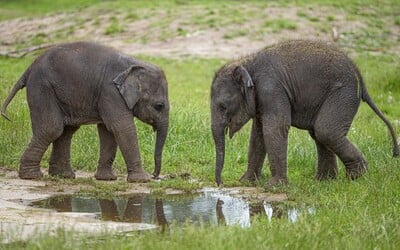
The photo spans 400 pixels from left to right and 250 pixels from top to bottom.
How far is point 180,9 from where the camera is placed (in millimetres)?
30922

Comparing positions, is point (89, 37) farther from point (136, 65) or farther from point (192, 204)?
point (192, 204)

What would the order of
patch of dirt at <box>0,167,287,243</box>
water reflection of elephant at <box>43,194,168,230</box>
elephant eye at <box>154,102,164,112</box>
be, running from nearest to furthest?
patch of dirt at <box>0,167,287,243</box> < water reflection of elephant at <box>43,194,168,230</box> < elephant eye at <box>154,102,164,112</box>

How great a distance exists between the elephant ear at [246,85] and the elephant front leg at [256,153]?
474 millimetres

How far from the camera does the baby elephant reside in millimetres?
11633

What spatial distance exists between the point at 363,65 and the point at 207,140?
1031 centimetres

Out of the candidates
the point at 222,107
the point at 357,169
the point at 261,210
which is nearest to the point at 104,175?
the point at 222,107

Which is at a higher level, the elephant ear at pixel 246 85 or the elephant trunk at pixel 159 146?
the elephant ear at pixel 246 85

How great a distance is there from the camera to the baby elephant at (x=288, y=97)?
11633mm

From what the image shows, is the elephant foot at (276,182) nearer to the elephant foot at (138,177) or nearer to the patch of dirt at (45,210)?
the patch of dirt at (45,210)

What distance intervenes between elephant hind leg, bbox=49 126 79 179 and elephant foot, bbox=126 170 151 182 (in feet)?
2.68

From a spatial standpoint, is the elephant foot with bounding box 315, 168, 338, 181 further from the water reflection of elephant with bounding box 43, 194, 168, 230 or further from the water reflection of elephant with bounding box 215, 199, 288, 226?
the water reflection of elephant with bounding box 43, 194, 168, 230

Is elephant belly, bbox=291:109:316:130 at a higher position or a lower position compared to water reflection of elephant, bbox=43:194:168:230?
higher

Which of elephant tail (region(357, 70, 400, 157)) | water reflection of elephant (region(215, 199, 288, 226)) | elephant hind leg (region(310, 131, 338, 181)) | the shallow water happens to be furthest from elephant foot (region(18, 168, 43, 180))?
elephant tail (region(357, 70, 400, 157))

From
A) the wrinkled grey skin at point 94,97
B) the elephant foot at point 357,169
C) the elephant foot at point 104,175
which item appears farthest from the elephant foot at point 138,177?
the elephant foot at point 357,169
